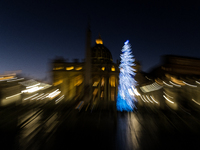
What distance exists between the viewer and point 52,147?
5.90 m

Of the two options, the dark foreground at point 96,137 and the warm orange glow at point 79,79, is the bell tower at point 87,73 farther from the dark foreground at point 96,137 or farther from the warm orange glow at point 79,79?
the warm orange glow at point 79,79

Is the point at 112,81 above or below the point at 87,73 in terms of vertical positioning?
below

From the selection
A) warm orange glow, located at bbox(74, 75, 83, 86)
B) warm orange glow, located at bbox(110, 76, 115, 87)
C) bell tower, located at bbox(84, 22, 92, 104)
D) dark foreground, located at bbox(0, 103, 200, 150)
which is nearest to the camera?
dark foreground, located at bbox(0, 103, 200, 150)

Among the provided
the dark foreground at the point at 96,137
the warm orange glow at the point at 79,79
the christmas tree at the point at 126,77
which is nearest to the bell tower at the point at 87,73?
the dark foreground at the point at 96,137

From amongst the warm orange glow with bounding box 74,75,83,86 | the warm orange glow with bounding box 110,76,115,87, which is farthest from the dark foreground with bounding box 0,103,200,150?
Answer: the warm orange glow with bounding box 110,76,115,87

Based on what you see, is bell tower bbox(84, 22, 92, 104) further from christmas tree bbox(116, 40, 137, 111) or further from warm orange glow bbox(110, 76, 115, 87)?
warm orange glow bbox(110, 76, 115, 87)

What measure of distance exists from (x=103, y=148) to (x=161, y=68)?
3282 centimetres

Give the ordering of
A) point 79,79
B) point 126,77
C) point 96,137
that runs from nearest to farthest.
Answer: point 96,137
point 126,77
point 79,79

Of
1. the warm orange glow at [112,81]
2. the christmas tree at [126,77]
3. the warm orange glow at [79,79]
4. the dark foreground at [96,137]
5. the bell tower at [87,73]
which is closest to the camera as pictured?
the dark foreground at [96,137]

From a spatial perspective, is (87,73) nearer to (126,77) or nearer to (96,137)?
(126,77)

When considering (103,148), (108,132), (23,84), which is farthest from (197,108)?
(23,84)

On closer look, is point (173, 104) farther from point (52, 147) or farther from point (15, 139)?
point (15, 139)

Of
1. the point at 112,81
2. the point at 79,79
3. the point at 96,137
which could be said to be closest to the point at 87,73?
the point at 96,137

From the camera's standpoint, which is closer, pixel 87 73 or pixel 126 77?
pixel 87 73
